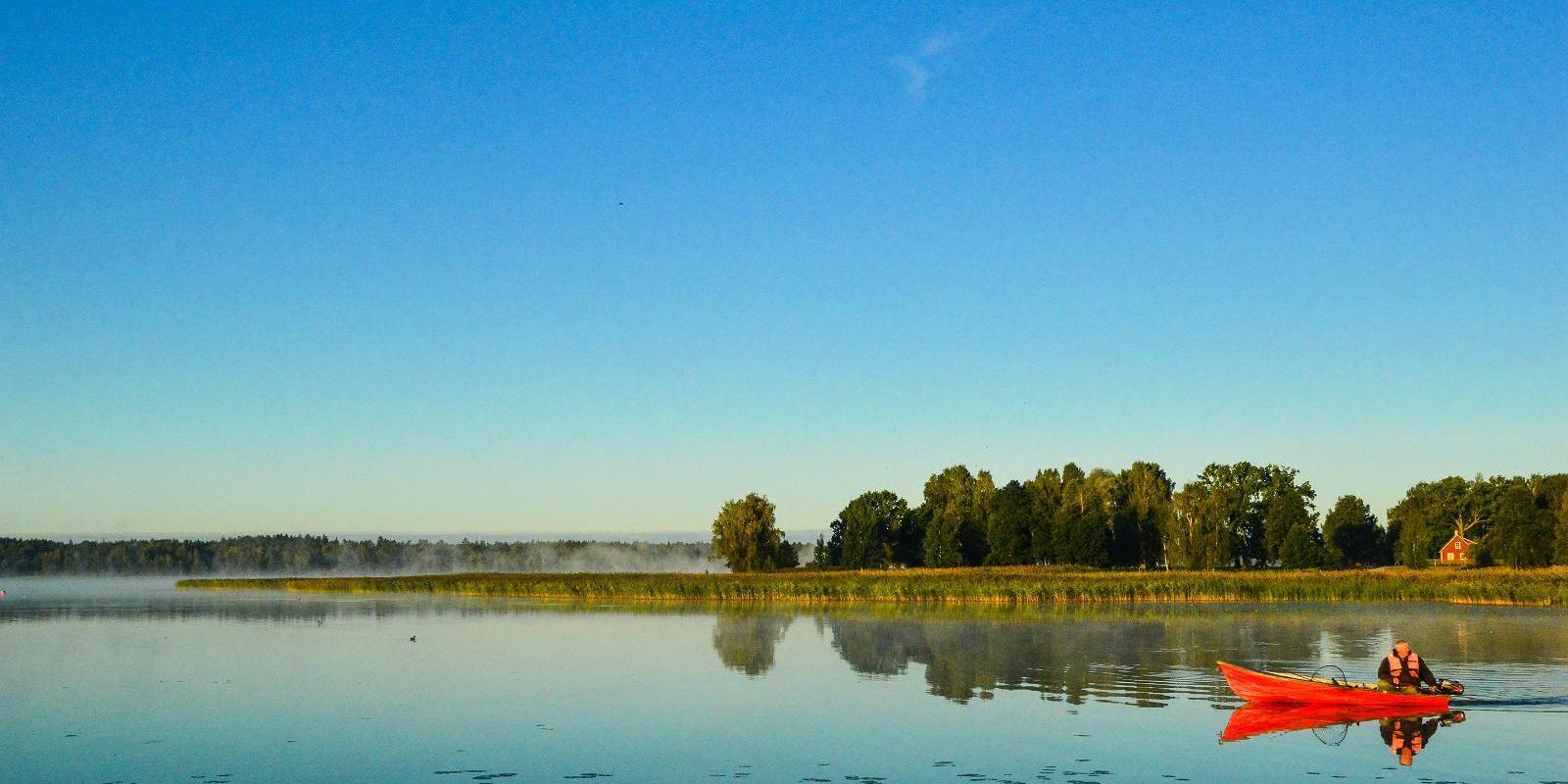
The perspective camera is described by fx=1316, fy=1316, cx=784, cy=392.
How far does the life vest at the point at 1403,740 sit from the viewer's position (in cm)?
2358

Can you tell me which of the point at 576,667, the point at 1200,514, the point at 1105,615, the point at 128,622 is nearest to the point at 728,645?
the point at 576,667

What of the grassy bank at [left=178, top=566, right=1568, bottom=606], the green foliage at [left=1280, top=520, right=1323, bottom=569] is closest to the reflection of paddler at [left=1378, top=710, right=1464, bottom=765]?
the grassy bank at [left=178, top=566, right=1568, bottom=606]

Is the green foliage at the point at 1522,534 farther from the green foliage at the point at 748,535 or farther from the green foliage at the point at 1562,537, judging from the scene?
the green foliage at the point at 748,535

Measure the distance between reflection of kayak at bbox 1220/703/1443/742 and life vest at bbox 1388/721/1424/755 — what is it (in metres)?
0.94

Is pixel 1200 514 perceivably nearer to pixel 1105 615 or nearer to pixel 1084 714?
pixel 1105 615

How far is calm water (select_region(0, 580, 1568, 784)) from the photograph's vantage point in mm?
21875

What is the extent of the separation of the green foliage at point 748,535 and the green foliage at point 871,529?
49.0 feet

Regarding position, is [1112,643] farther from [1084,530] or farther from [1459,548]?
[1459,548]

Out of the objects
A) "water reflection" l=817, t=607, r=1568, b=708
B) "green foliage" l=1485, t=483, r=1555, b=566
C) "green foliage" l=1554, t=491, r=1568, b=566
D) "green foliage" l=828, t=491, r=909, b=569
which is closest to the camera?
"water reflection" l=817, t=607, r=1568, b=708

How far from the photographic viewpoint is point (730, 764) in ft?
72.7

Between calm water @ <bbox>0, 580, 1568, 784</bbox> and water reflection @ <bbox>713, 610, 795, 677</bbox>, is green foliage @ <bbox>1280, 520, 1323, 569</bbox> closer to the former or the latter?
calm water @ <bbox>0, 580, 1568, 784</bbox>

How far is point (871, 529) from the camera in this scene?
12694 cm

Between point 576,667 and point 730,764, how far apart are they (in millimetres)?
17425

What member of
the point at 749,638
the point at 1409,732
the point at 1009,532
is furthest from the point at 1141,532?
the point at 1409,732
